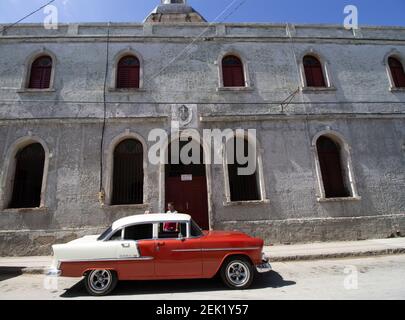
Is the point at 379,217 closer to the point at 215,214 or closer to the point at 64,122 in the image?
the point at 215,214

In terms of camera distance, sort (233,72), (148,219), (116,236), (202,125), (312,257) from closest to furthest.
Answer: (116,236)
(148,219)
(312,257)
(202,125)
(233,72)

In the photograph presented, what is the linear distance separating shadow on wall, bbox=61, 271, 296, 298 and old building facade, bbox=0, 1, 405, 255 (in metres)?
3.35

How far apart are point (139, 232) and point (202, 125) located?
570 centimetres

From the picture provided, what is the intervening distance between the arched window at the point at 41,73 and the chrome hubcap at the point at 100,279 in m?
8.53

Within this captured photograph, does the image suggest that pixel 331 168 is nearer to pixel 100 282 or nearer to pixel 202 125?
pixel 202 125

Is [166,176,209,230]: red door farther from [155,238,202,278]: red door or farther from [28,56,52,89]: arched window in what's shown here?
[28,56,52,89]: arched window

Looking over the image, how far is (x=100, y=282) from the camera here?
4.76 meters

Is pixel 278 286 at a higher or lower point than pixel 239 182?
lower

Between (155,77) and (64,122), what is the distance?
4.03 m

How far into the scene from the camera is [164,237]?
16.1ft

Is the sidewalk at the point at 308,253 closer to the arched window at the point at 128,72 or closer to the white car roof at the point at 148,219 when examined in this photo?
the white car roof at the point at 148,219

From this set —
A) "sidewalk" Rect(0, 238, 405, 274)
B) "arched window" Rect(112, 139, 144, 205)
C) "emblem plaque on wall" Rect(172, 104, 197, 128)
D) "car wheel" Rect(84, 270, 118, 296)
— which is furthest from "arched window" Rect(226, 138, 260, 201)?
"car wheel" Rect(84, 270, 118, 296)

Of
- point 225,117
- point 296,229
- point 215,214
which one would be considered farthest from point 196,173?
point 296,229

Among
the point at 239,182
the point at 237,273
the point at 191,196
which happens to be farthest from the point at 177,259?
the point at 239,182
